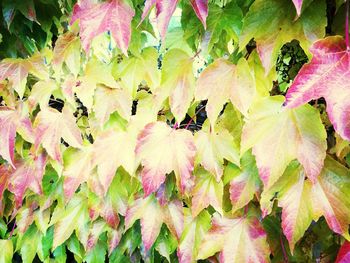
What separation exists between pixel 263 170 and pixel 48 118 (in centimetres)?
61

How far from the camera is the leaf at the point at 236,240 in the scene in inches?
32.6

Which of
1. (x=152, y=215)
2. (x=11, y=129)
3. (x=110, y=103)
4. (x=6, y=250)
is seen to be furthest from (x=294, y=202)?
(x=6, y=250)

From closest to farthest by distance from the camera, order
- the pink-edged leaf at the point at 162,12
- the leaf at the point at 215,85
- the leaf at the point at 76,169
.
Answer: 1. the pink-edged leaf at the point at 162,12
2. the leaf at the point at 215,85
3. the leaf at the point at 76,169

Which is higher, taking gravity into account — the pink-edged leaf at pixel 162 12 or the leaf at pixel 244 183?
the pink-edged leaf at pixel 162 12

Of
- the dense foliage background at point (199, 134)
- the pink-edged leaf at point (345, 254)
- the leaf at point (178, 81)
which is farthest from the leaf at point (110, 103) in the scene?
the pink-edged leaf at point (345, 254)

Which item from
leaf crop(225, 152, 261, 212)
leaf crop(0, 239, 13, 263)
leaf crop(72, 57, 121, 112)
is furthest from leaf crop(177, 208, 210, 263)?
leaf crop(0, 239, 13, 263)

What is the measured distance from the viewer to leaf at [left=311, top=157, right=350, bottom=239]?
713 mm

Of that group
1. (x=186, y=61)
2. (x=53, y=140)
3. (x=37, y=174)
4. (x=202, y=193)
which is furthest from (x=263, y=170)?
(x=37, y=174)

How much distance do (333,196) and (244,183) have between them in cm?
20

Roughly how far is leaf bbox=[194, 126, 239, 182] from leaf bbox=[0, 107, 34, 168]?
1.69 feet

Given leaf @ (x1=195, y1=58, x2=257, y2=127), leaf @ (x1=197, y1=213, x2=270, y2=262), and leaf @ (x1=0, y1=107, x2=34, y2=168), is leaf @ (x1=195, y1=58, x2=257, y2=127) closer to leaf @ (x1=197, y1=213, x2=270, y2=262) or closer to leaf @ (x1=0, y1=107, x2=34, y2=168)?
leaf @ (x1=197, y1=213, x2=270, y2=262)

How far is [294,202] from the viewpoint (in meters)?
0.75

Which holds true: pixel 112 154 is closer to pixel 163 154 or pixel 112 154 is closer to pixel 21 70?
pixel 163 154

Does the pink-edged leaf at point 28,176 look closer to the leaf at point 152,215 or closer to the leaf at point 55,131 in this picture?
the leaf at point 55,131
